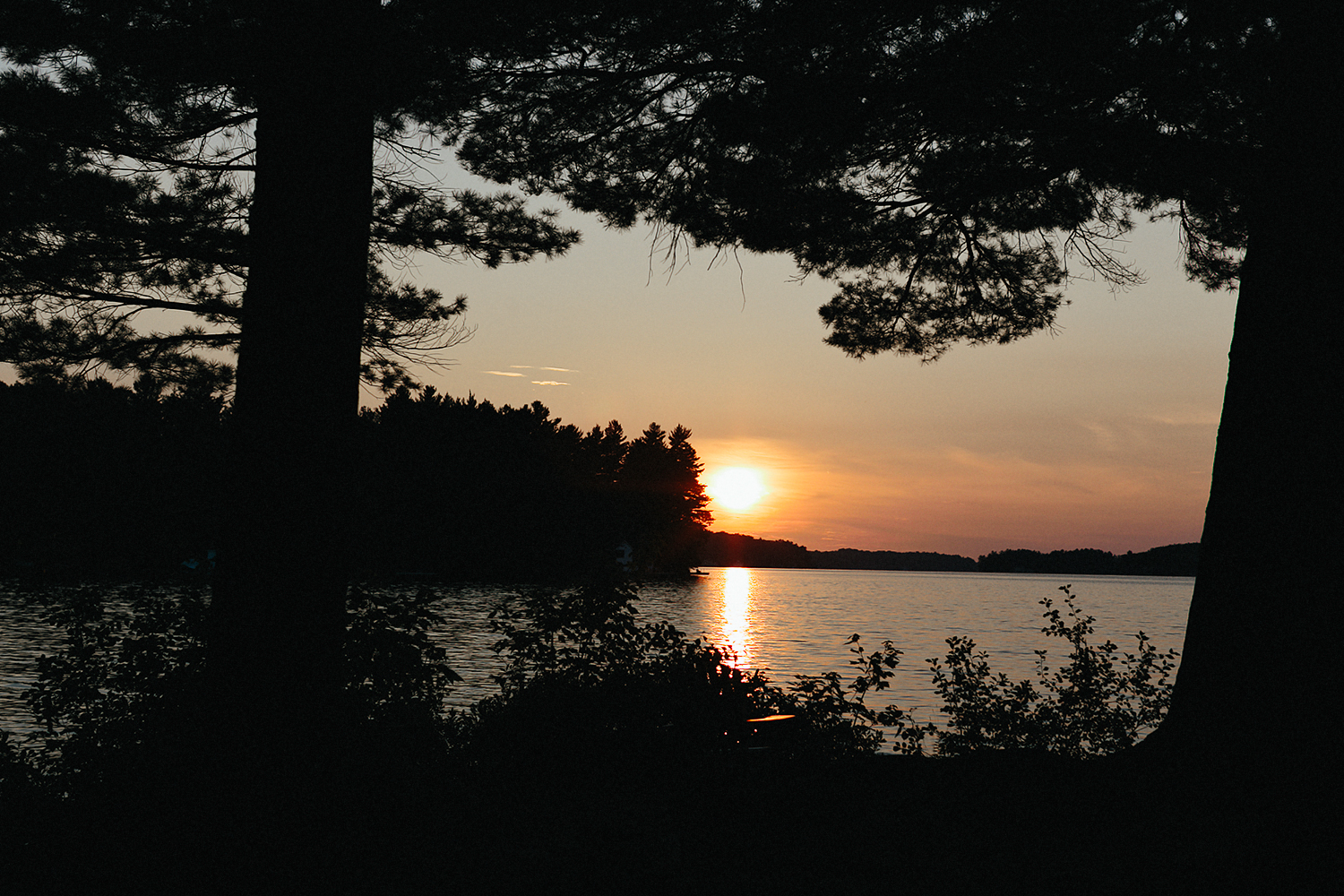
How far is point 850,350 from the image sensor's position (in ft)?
31.4

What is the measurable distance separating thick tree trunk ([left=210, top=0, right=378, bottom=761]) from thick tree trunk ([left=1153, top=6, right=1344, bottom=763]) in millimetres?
4424

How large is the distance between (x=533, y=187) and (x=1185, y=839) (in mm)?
7132

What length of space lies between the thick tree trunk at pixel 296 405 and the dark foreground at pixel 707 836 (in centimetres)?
51

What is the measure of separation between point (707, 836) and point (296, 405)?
2.85 metres

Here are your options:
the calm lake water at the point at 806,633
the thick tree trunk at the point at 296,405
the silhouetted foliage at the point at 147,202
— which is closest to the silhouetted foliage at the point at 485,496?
the calm lake water at the point at 806,633

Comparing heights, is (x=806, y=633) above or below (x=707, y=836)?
below

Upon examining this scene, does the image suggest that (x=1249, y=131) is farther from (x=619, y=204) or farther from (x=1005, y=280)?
(x=619, y=204)

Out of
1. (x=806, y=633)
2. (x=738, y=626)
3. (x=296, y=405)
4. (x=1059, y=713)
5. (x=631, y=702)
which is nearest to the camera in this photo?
(x=296, y=405)

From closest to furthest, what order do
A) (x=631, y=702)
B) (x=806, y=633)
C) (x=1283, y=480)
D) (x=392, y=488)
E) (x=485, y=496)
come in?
1. (x=1283, y=480)
2. (x=631, y=702)
3. (x=806, y=633)
4. (x=392, y=488)
5. (x=485, y=496)

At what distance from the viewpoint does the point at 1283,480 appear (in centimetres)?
435

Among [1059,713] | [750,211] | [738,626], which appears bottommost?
[738,626]

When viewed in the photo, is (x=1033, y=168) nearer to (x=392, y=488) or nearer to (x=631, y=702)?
(x=631, y=702)

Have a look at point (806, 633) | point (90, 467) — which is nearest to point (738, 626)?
point (806, 633)

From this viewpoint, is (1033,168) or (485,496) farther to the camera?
(485,496)
